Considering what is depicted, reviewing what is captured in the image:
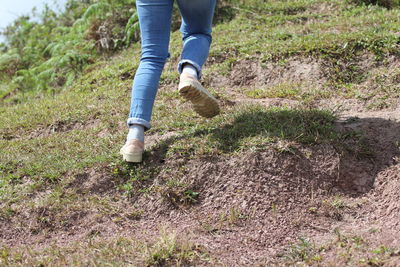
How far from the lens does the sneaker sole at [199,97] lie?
130 inches

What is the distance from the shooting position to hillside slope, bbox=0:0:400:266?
9.05 feet

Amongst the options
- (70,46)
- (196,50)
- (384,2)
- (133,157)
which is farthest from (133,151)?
(70,46)

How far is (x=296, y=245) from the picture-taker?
111 inches

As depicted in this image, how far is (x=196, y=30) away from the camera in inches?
146

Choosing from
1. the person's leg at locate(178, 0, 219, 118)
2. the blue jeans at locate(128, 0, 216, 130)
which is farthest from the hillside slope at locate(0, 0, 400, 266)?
the blue jeans at locate(128, 0, 216, 130)

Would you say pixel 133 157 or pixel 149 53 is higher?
pixel 149 53

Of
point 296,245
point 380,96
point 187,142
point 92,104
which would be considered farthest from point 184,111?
point 296,245

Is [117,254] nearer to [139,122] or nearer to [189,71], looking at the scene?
[139,122]

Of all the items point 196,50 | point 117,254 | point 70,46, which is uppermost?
point 196,50

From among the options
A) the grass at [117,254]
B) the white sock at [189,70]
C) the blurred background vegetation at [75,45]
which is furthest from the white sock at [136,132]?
the blurred background vegetation at [75,45]

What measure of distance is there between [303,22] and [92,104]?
3.76 metres

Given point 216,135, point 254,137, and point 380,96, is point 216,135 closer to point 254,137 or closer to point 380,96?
point 254,137

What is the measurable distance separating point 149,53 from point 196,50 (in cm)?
37

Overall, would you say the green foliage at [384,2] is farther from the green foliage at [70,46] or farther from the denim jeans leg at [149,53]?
the denim jeans leg at [149,53]
